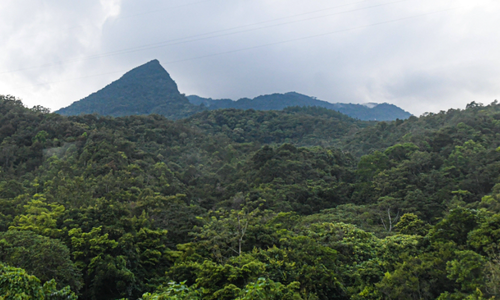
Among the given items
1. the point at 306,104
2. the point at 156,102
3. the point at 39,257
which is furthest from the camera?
the point at 306,104

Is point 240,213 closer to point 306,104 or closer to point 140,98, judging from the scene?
point 140,98

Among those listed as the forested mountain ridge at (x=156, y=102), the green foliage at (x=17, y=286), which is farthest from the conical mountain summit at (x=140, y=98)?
the green foliage at (x=17, y=286)

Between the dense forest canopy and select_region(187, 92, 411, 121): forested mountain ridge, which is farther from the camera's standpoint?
select_region(187, 92, 411, 121): forested mountain ridge

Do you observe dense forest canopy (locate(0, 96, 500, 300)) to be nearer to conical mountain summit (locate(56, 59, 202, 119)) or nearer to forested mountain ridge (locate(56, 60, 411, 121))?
conical mountain summit (locate(56, 59, 202, 119))

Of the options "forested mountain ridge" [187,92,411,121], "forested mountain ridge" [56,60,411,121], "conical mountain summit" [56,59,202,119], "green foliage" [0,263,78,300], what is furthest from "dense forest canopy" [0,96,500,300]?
"forested mountain ridge" [187,92,411,121]


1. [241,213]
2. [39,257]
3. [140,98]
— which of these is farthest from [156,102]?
[39,257]

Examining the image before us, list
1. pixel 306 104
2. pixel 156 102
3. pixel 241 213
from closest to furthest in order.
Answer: pixel 241 213, pixel 156 102, pixel 306 104

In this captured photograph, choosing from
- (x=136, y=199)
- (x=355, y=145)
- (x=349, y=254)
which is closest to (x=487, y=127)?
(x=355, y=145)
